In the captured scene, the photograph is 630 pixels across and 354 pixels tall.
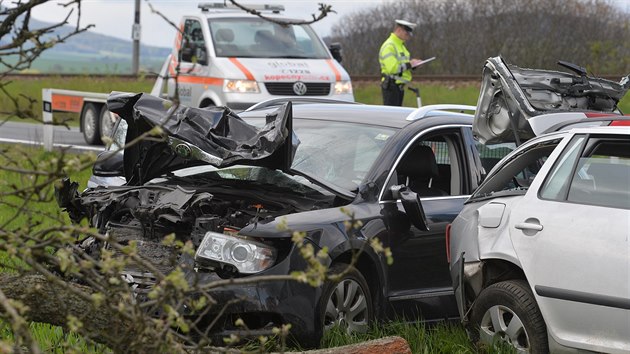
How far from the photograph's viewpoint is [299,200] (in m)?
7.08

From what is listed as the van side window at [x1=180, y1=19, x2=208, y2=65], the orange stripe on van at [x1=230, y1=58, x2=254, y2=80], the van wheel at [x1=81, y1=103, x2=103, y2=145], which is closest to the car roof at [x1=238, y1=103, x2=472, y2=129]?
the orange stripe on van at [x1=230, y1=58, x2=254, y2=80]

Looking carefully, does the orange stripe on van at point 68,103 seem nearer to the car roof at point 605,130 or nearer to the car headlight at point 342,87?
the car headlight at point 342,87

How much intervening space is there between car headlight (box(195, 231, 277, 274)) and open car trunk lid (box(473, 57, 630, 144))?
1.90 m

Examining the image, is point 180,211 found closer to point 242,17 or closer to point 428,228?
point 428,228

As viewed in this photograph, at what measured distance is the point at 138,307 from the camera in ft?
12.7

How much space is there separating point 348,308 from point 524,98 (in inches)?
68.8

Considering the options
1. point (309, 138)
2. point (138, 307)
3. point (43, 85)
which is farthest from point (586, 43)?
point (138, 307)

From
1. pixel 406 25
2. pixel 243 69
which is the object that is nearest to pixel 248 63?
pixel 243 69

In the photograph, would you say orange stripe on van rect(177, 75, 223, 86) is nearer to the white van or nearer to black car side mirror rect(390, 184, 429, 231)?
the white van

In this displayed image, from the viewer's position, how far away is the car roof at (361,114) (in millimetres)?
7891

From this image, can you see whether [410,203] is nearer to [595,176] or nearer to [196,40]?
[595,176]

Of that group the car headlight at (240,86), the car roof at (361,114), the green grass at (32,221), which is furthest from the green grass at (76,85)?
the car roof at (361,114)

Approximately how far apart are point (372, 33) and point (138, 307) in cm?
Result: 3144

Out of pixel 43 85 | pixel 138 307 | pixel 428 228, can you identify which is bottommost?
pixel 43 85
